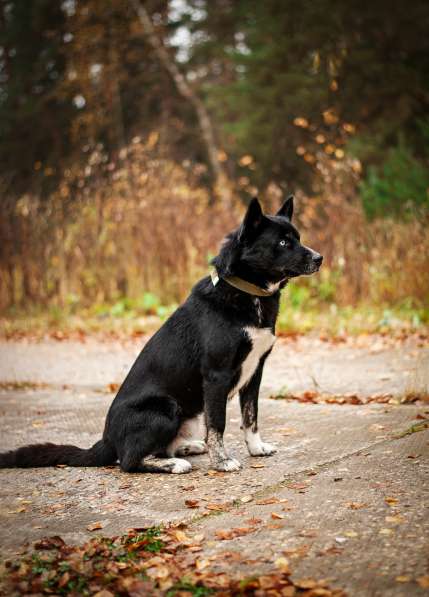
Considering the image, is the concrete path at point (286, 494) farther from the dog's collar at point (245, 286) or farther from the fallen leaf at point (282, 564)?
the dog's collar at point (245, 286)

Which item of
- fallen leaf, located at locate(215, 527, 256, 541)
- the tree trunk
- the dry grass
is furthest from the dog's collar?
the tree trunk

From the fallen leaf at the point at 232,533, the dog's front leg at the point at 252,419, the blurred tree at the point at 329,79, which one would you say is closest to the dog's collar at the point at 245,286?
the dog's front leg at the point at 252,419

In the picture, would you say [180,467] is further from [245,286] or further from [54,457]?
[245,286]

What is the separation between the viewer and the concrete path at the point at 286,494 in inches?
97.1

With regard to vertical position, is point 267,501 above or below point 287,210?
below

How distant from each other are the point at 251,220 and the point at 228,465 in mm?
1327

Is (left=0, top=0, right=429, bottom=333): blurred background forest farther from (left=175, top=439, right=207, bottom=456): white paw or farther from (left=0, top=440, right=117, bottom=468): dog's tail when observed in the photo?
(left=0, top=440, right=117, bottom=468): dog's tail

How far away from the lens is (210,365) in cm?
365

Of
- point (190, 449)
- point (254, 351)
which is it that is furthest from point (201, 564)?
point (190, 449)

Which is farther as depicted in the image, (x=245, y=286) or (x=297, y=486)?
(x=245, y=286)

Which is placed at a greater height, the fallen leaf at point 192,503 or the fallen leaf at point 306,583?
the fallen leaf at point 306,583

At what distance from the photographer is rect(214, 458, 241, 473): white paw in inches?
142

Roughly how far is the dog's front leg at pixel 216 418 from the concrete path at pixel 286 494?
0.27 ft

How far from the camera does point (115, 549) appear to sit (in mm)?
2668
